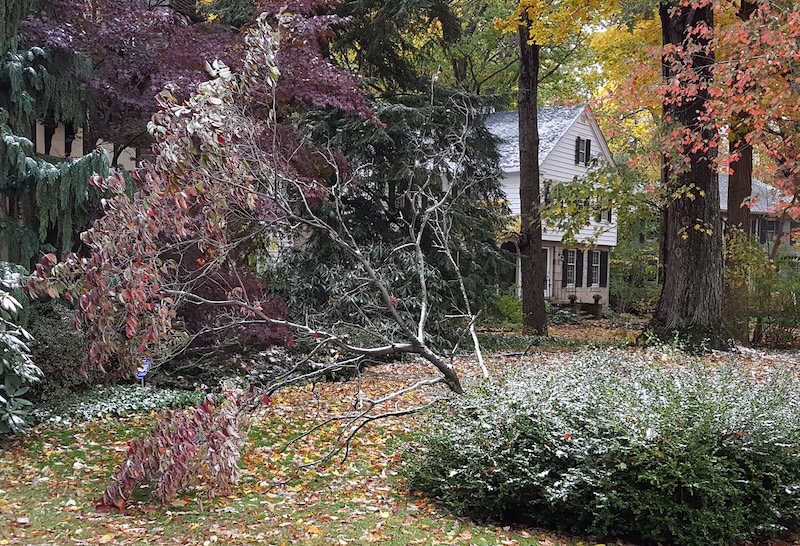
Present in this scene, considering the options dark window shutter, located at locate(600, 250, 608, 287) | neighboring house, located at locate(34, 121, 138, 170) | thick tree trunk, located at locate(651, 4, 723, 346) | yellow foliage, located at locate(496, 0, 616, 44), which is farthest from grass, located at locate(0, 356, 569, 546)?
dark window shutter, located at locate(600, 250, 608, 287)

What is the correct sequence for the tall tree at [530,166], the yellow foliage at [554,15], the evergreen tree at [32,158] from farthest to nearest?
the tall tree at [530,166]
the yellow foliage at [554,15]
the evergreen tree at [32,158]

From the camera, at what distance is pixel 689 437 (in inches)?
179

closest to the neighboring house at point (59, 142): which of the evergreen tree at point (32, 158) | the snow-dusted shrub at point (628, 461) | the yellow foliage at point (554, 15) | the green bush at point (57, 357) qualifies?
the evergreen tree at point (32, 158)

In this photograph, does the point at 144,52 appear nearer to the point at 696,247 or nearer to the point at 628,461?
the point at 628,461

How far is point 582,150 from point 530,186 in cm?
1102

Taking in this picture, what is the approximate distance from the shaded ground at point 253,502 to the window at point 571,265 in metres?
19.7

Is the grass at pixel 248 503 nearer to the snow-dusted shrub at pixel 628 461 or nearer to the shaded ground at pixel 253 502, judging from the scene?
the shaded ground at pixel 253 502

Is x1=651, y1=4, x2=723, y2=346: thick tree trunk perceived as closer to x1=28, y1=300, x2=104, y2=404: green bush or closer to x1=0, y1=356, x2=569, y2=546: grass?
x1=0, y1=356, x2=569, y2=546: grass

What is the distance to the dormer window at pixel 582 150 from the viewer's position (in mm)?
25172

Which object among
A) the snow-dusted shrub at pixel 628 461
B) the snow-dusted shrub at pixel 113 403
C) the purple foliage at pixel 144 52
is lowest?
the snow-dusted shrub at pixel 113 403

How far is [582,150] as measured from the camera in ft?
83.5

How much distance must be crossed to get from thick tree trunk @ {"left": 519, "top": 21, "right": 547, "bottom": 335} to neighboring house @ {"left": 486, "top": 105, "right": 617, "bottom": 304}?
23.1 ft

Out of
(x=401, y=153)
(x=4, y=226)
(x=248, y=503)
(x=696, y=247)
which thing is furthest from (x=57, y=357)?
(x=696, y=247)

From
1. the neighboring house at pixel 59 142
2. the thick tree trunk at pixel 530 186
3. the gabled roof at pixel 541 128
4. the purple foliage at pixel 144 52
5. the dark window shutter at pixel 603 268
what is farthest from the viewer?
the dark window shutter at pixel 603 268
